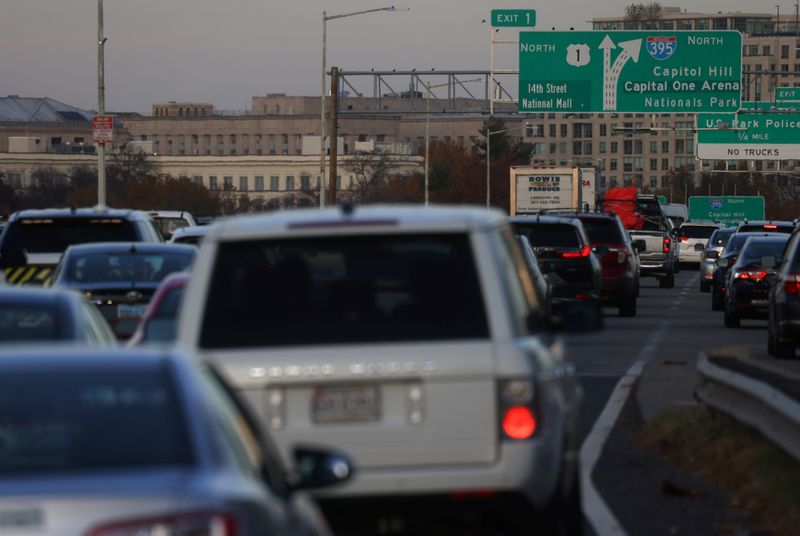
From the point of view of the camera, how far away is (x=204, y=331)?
838cm

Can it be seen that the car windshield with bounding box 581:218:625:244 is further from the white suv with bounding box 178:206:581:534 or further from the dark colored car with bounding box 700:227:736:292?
the white suv with bounding box 178:206:581:534

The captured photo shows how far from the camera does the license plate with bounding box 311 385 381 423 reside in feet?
26.8

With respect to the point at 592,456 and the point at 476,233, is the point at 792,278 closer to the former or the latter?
the point at 592,456

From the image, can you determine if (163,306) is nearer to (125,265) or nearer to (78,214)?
(125,265)

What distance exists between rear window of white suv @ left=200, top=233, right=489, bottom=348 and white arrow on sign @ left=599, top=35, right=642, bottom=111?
156 ft

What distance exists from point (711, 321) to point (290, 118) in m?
165

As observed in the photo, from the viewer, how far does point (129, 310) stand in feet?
61.1

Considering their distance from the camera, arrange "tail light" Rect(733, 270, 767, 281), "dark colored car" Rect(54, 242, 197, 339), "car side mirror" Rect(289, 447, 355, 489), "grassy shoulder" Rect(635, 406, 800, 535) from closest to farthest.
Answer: "car side mirror" Rect(289, 447, 355, 489) < "grassy shoulder" Rect(635, 406, 800, 535) < "dark colored car" Rect(54, 242, 197, 339) < "tail light" Rect(733, 270, 767, 281)

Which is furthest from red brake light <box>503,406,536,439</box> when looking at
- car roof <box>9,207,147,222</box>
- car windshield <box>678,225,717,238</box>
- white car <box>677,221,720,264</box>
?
car windshield <box>678,225,717,238</box>

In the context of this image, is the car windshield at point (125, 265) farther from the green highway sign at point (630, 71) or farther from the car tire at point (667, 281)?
the green highway sign at point (630, 71)

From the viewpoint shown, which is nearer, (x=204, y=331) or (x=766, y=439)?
(x=204, y=331)

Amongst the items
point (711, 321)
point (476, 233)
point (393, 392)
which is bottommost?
point (711, 321)

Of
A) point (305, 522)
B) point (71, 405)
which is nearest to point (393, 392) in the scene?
point (305, 522)

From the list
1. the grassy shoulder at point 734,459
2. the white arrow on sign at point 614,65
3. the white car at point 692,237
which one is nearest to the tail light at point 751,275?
the grassy shoulder at point 734,459
